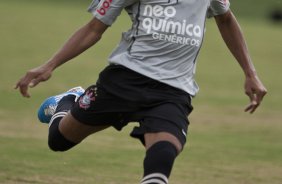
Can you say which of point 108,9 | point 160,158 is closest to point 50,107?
point 108,9

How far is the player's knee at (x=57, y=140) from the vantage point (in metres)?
7.60

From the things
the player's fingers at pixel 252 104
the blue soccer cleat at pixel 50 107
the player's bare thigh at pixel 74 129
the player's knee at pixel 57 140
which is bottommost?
the blue soccer cleat at pixel 50 107

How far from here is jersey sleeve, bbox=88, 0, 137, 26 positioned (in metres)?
6.80

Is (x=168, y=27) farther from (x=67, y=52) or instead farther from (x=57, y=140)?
(x=57, y=140)

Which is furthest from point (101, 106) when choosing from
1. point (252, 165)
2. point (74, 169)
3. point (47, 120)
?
point (252, 165)

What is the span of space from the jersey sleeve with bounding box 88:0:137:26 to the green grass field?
234 centimetres

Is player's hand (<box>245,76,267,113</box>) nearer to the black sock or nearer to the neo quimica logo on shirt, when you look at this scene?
the neo quimica logo on shirt

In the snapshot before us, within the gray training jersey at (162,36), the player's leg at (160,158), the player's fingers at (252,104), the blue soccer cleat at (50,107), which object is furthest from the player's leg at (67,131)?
the player's fingers at (252,104)

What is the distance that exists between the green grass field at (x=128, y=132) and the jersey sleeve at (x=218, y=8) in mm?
2357

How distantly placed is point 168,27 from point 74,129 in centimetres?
123

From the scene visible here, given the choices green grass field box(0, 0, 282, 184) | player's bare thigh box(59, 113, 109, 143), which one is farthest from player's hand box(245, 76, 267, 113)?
green grass field box(0, 0, 282, 184)

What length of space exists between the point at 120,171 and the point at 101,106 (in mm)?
2896

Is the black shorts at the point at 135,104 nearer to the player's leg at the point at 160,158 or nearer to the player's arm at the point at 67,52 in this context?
the player's leg at the point at 160,158

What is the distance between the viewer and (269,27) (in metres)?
41.7
